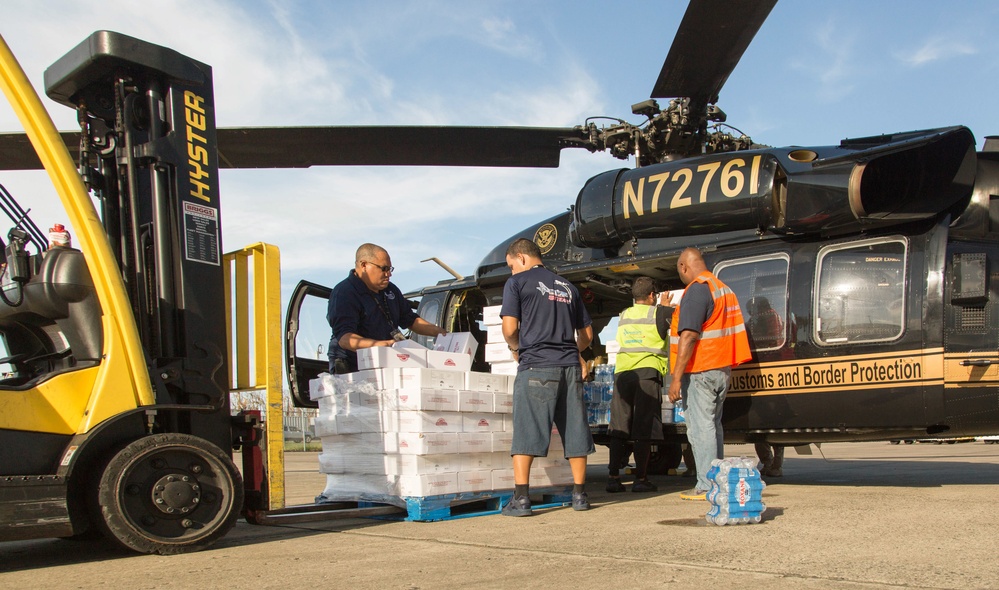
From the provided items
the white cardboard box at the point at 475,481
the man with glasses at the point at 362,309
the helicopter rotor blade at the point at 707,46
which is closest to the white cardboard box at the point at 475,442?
the white cardboard box at the point at 475,481

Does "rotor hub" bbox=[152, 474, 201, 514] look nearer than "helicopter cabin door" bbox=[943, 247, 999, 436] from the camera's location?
Yes

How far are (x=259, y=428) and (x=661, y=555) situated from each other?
8.71ft

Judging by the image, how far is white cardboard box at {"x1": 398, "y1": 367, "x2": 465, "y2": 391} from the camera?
562 cm

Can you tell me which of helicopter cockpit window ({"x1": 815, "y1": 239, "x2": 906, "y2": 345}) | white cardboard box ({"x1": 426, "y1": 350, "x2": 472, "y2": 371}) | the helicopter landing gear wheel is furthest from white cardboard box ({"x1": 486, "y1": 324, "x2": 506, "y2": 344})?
the helicopter landing gear wheel

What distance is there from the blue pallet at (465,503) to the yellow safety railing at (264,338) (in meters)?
0.84

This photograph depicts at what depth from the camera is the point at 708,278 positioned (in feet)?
21.0

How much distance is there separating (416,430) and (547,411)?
0.90 metres

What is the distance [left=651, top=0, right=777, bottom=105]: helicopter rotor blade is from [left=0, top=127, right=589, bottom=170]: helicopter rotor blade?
1344mm

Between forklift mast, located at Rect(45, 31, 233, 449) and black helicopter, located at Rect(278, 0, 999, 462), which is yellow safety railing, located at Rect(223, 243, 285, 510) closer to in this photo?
forklift mast, located at Rect(45, 31, 233, 449)

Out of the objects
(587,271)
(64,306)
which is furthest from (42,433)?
(587,271)

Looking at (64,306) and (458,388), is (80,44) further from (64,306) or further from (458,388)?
(458,388)

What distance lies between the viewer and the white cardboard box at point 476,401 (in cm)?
587

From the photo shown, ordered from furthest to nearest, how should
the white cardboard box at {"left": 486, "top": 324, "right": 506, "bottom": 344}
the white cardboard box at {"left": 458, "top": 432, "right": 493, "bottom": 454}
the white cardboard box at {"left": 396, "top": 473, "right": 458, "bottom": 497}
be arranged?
the white cardboard box at {"left": 486, "top": 324, "right": 506, "bottom": 344}
the white cardboard box at {"left": 458, "top": 432, "right": 493, "bottom": 454}
the white cardboard box at {"left": 396, "top": 473, "right": 458, "bottom": 497}

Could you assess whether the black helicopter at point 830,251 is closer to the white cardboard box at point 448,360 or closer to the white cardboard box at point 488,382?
the white cardboard box at point 488,382
